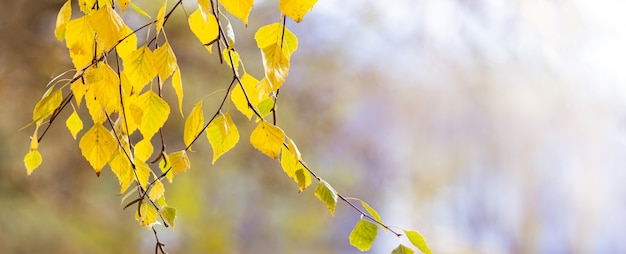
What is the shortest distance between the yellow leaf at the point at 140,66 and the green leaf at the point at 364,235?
196mm

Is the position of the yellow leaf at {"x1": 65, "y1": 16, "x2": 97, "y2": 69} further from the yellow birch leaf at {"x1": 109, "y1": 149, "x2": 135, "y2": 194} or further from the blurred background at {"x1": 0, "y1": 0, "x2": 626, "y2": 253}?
the blurred background at {"x1": 0, "y1": 0, "x2": 626, "y2": 253}

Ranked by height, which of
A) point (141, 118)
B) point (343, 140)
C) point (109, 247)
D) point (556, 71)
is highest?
point (556, 71)

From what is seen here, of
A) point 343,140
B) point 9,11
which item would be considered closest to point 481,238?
point 343,140

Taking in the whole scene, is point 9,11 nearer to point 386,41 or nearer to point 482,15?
point 386,41

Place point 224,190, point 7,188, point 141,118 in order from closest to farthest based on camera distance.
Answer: point 141,118, point 7,188, point 224,190

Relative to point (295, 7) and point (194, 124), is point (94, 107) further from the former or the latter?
point (295, 7)

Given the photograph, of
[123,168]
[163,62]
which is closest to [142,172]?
[123,168]

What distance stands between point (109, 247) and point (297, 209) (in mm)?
487

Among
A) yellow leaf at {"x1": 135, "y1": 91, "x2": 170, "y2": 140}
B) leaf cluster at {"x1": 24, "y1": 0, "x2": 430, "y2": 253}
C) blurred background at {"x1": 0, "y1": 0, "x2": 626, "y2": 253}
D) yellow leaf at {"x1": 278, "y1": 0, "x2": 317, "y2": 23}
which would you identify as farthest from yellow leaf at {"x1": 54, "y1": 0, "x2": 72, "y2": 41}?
blurred background at {"x1": 0, "y1": 0, "x2": 626, "y2": 253}

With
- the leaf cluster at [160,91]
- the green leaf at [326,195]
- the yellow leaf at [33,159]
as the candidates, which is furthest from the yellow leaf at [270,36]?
the yellow leaf at [33,159]

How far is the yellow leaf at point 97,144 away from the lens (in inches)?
18.6

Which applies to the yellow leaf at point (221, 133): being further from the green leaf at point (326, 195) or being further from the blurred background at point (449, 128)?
the blurred background at point (449, 128)

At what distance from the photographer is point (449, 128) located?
Answer: 173cm

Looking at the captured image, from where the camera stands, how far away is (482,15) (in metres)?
1.72
